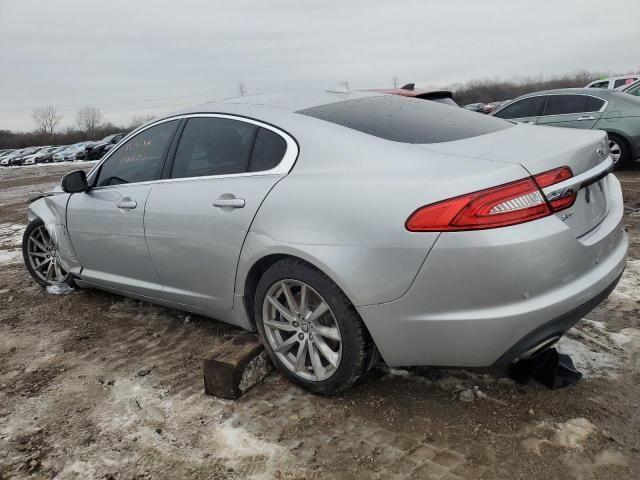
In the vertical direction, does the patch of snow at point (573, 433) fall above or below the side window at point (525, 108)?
below

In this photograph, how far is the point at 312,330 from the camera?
272cm

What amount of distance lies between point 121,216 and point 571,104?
839 cm

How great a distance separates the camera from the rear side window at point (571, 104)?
9.17 meters

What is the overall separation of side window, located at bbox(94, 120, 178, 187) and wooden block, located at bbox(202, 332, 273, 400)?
1320 mm

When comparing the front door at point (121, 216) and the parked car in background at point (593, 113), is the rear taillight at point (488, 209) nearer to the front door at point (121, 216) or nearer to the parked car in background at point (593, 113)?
the front door at point (121, 216)

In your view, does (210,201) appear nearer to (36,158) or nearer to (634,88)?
(634,88)

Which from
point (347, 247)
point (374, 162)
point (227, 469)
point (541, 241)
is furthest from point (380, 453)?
point (374, 162)

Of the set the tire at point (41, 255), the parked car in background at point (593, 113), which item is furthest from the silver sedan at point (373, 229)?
the parked car in background at point (593, 113)

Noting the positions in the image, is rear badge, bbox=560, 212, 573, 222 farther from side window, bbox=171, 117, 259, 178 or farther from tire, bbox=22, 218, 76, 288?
tire, bbox=22, 218, 76, 288

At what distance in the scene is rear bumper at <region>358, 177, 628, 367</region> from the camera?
2143mm

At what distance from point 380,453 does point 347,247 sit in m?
0.91

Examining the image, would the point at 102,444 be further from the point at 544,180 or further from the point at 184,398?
the point at 544,180

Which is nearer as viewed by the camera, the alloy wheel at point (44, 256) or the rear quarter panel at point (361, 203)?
the rear quarter panel at point (361, 203)

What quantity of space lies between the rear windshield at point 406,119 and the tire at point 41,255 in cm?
304
